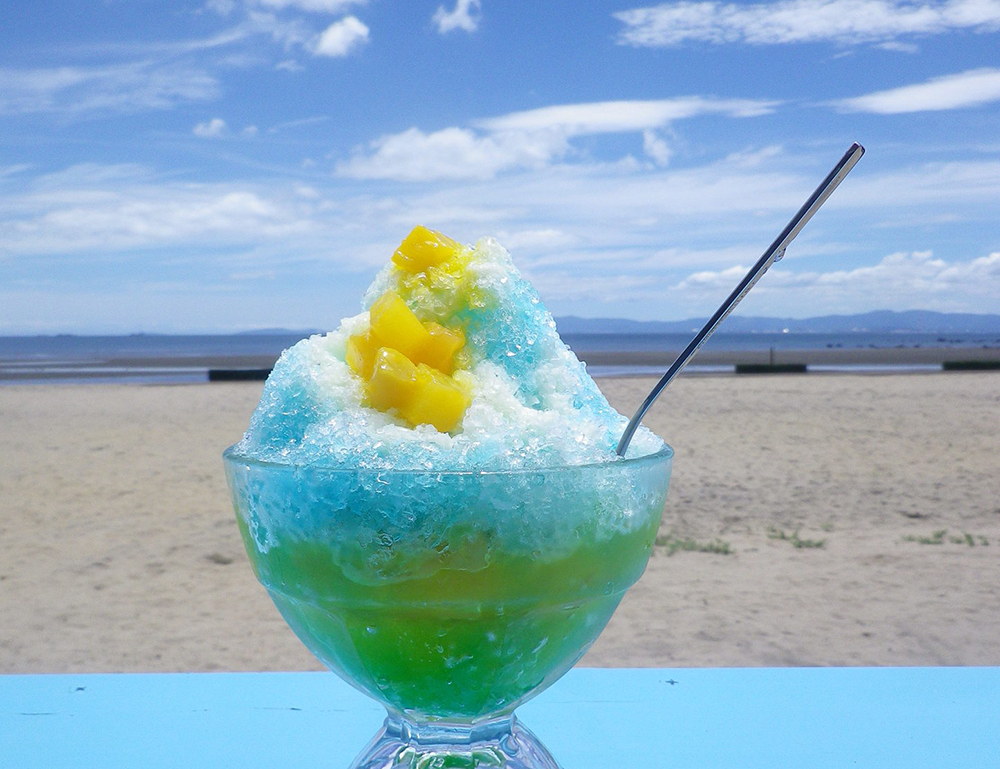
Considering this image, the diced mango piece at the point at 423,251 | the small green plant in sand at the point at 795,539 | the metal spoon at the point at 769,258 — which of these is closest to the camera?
the metal spoon at the point at 769,258

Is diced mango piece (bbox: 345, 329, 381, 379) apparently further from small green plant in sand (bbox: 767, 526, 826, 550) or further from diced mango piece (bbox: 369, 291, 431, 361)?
small green plant in sand (bbox: 767, 526, 826, 550)

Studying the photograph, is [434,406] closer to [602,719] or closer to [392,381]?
[392,381]

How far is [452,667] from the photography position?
0.95m

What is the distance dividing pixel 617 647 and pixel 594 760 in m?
3.69

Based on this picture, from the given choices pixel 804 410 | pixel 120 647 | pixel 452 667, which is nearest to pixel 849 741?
pixel 452 667

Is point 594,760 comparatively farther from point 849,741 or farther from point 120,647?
point 120,647

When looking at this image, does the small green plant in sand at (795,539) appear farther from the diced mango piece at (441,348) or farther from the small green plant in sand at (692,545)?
the diced mango piece at (441,348)

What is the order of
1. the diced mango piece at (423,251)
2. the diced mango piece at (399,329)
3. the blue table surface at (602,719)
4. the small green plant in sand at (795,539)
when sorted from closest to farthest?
the diced mango piece at (399,329) < the diced mango piece at (423,251) < the blue table surface at (602,719) < the small green plant in sand at (795,539)

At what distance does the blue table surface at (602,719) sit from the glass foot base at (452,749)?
1.13 feet

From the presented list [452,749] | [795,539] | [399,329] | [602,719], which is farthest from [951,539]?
[399,329]

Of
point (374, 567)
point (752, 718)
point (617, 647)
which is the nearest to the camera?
point (374, 567)

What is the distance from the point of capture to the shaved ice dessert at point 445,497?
864 millimetres

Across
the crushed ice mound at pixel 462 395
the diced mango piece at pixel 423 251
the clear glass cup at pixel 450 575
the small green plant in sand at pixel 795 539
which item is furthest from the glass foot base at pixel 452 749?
the small green plant in sand at pixel 795 539

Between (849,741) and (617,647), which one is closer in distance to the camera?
(849,741)
